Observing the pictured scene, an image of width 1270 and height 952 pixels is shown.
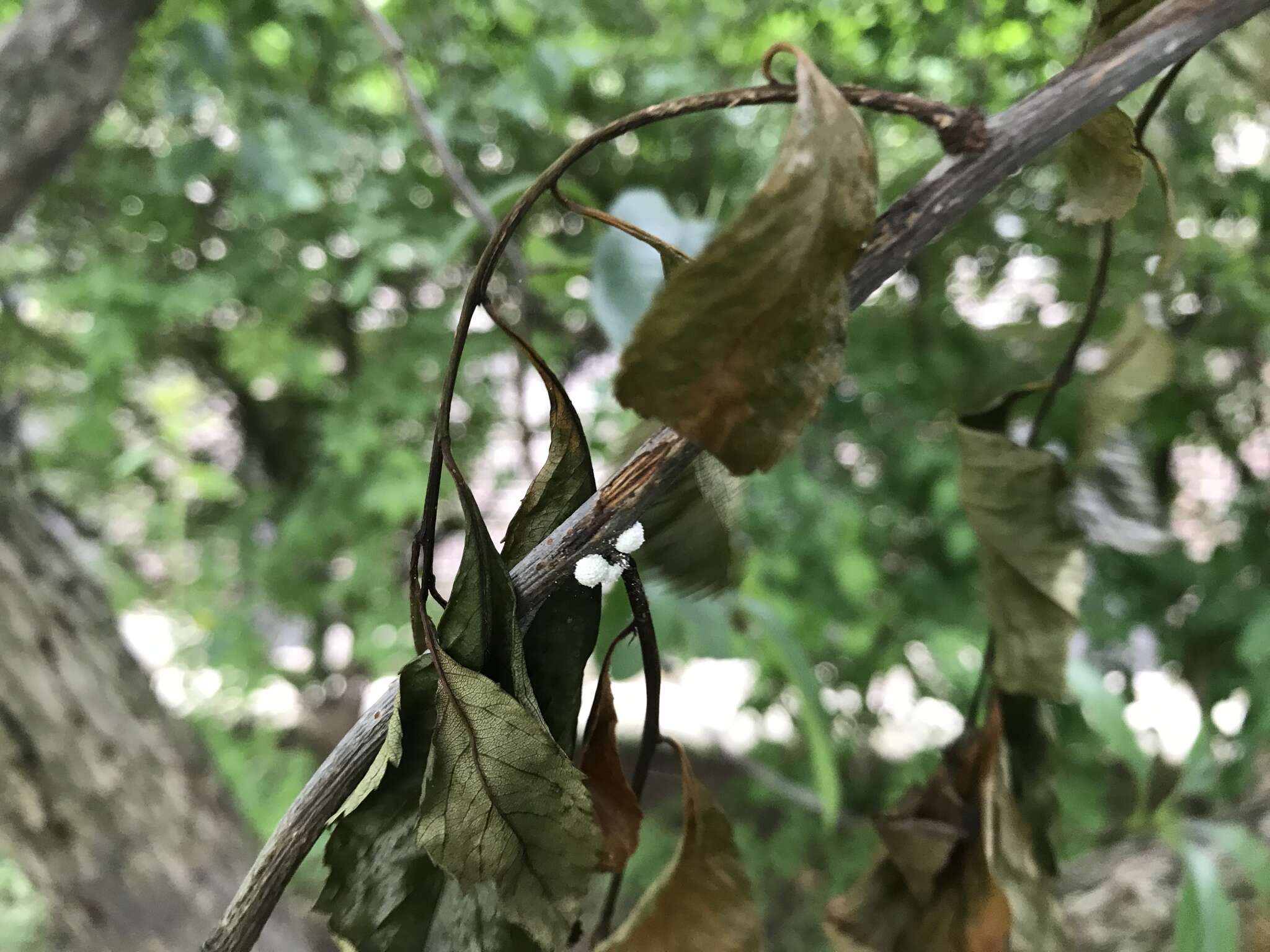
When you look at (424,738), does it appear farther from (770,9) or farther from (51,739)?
(51,739)

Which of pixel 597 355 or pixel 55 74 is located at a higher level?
pixel 55 74

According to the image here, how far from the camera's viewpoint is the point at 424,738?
0.57 ft

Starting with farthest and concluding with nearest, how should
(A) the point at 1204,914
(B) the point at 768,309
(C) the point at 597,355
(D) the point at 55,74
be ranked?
(C) the point at 597,355 → (D) the point at 55,74 → (A) the point at 1204,914 → (B) the point at 768,309

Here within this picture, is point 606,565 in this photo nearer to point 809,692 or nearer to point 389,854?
point 389,854

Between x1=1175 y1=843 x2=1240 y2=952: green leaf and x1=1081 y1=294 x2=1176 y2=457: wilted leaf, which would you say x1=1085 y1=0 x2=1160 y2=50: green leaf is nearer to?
x1=1081 y1=294 x2=1176 y2=457: wilted leaf

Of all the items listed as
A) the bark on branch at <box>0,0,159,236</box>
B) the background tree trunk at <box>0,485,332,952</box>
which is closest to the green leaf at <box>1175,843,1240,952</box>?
the background tree trunk at <box>0,485,332,952</box>

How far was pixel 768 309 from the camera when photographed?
135 mm

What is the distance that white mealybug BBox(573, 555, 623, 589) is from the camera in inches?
6.5

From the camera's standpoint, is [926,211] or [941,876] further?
[941,876]

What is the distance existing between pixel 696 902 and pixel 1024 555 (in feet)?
0.56

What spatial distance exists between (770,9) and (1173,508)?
31.9 inches

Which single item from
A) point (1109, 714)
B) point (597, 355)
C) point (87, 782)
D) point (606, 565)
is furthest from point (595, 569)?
point (597, 355)

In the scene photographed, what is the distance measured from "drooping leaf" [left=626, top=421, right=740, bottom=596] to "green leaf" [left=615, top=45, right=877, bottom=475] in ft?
0.18

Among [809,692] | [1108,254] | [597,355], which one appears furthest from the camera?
[597,355]
